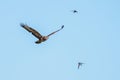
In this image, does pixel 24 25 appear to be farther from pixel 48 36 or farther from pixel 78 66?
pixel 78 66

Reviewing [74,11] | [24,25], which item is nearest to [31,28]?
[24,25]

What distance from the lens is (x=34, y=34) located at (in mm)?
174125

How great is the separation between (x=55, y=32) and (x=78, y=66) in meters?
12.5

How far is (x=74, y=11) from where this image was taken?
18288 centimetres

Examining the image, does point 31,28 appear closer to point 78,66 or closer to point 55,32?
point 55,32

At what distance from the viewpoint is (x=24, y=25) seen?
172 meters

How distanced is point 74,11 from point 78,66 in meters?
9.80

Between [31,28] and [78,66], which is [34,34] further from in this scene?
[78,66]

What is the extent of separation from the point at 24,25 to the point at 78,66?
18.6m

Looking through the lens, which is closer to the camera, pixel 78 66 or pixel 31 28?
pixel 31 28

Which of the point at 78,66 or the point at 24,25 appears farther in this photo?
the point at 78,66

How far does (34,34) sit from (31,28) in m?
2.08

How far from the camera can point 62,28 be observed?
180 metres

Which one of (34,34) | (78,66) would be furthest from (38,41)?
(78,66)
